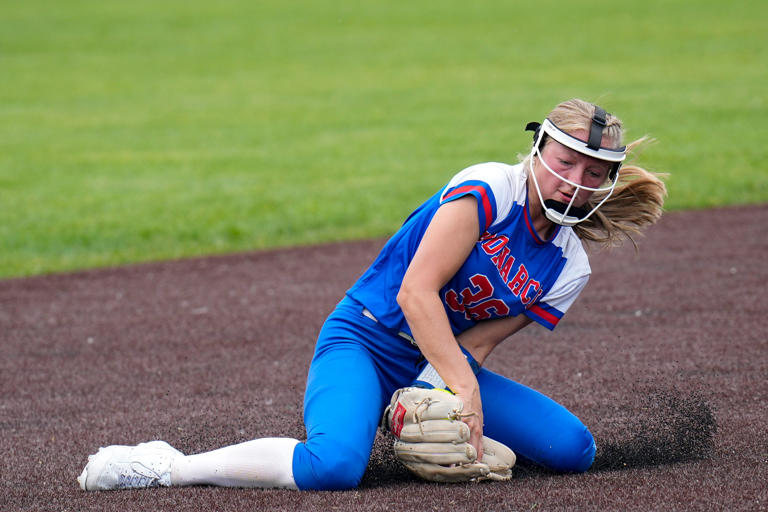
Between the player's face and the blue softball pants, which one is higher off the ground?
the player's face

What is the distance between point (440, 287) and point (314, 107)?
15.7 m

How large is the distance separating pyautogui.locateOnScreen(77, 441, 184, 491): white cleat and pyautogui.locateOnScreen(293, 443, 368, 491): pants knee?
0.51 meters

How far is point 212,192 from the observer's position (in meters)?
12.0

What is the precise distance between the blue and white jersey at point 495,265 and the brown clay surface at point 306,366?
67cm

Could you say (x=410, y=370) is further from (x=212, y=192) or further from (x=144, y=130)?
(x=144, y=130)

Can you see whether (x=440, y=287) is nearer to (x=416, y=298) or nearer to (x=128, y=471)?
(x=416, y=298)

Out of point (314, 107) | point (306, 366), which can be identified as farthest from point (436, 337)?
point (314, 107)

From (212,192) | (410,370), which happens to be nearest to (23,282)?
(212,192)

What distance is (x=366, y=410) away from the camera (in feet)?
12.5

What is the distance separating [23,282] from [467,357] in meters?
5.80

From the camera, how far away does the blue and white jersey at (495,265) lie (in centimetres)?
376

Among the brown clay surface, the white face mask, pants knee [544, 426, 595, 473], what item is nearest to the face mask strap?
the white face mask

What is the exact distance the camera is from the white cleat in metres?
3.79

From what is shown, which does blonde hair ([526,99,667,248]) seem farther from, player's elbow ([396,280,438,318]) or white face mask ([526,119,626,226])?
player's elbow ([396,280,438,318])
